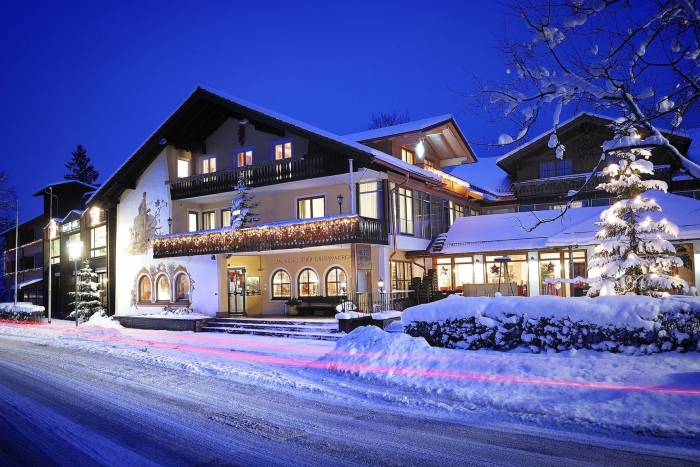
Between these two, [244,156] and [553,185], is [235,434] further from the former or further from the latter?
[553,185]

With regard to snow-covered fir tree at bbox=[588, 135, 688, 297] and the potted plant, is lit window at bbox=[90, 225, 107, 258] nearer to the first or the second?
the potted plant

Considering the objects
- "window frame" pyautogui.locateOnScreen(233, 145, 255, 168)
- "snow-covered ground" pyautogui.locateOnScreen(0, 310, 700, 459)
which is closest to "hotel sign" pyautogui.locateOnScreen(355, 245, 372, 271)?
"snow-covered ground" pyautogui.locateOnScreen(0, 310, 700, 459)

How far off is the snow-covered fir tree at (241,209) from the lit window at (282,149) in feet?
6.60

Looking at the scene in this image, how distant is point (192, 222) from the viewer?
29016mm

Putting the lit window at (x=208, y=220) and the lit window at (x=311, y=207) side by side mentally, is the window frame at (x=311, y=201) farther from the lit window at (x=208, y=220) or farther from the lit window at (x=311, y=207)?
the lit window at (x=208, y=220)

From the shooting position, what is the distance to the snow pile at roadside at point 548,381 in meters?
7.32

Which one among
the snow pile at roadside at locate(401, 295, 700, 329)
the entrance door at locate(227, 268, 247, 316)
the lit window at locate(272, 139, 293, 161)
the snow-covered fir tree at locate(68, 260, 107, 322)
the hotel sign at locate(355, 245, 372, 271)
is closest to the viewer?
the snow pile at roadside at locate(401, 295, 700, 329)

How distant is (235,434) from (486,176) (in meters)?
32.7

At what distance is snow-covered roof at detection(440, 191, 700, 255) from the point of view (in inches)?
870

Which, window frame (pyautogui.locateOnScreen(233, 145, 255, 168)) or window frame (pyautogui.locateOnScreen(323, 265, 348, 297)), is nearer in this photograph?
window frame (pyautogui.locateOnScreen(323, 265, 348, 297))

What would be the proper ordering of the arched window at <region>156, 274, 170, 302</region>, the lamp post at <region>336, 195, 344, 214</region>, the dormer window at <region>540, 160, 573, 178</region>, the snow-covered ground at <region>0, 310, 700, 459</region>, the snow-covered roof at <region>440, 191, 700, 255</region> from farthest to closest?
1. the dormer window at <region>540, 160, 573, 178</region>
2. the arched window at <region>156, 274, 170, 302</region>
3. the lamp post at <region>336, 195, 344, 214</region>
4. the snow-covered roof at <region>440, 191, 700, 255</region>
5. the snow-covered ground at <region>0, 310, 700, 459</region>

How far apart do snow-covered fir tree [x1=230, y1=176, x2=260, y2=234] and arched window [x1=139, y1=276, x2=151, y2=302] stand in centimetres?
771

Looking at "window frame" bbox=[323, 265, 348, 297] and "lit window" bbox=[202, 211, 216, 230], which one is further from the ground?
"lit window" bbox=[202, 211, 216, 230]

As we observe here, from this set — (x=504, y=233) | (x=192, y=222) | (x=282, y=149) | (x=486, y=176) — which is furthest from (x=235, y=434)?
(x=486, y=176)
